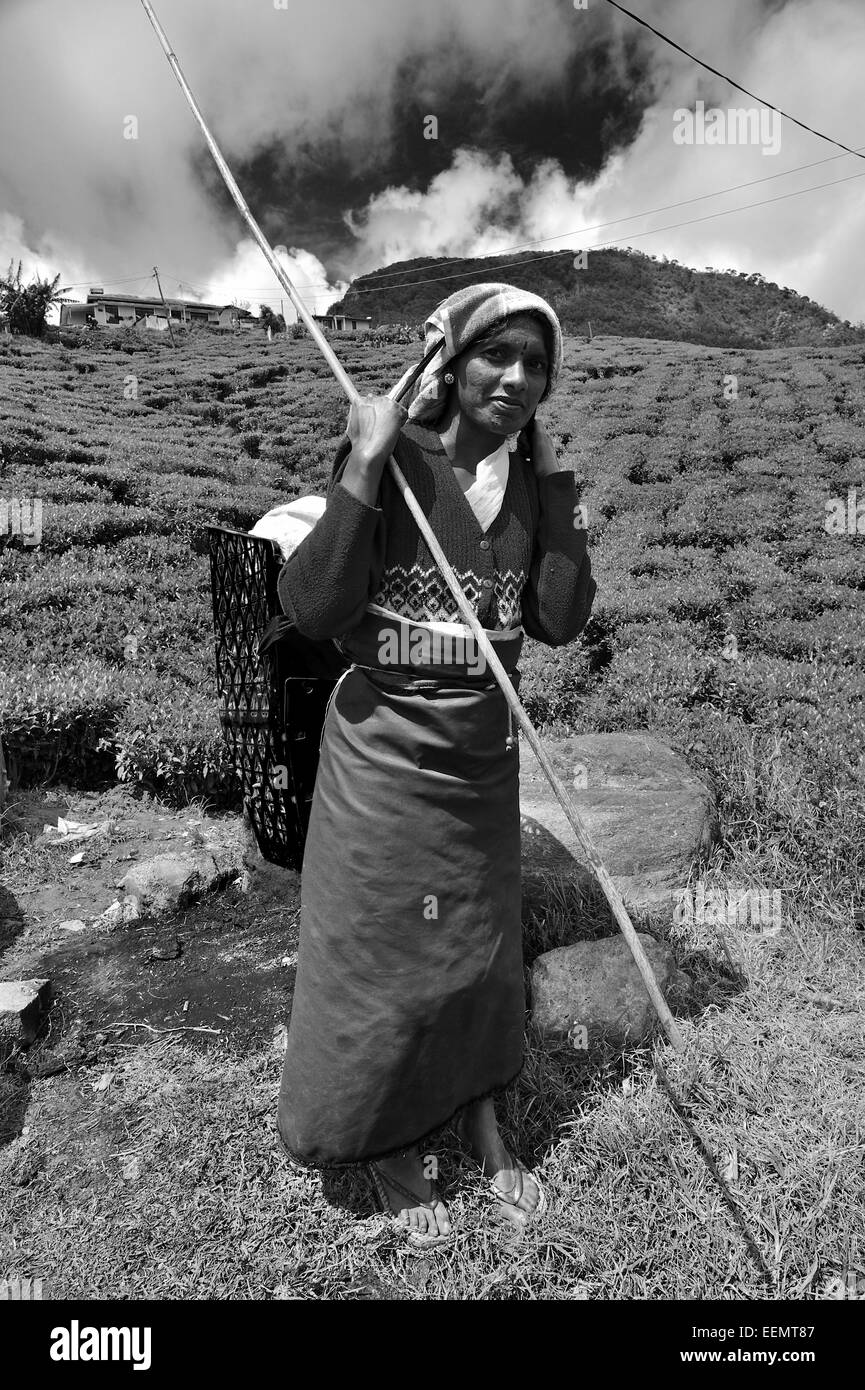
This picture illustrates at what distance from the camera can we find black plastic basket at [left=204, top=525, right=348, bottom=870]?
117 inches

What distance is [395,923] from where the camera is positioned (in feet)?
6.84

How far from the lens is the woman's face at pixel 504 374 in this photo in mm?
2057

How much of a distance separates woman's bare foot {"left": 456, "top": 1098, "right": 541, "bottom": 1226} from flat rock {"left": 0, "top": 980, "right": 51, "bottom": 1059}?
1.61m

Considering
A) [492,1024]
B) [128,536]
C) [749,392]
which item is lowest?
[492,1024]

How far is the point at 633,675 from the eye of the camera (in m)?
5.71

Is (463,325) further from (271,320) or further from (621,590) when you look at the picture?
(271,320)

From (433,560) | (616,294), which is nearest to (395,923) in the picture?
(433,560)

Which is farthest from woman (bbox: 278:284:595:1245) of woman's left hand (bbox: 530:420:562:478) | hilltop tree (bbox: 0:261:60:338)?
hilltop tree (bbox: 0:261:60:338)

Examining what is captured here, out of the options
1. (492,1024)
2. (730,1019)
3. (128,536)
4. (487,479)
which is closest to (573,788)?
(730,1019)

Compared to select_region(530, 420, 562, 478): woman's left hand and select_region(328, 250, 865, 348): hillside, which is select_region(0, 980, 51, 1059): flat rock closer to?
select_region(530, 420, 562, 478): woman's left hand

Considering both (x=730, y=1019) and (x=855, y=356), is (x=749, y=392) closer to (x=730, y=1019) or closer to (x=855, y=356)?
(x=855, y=356)

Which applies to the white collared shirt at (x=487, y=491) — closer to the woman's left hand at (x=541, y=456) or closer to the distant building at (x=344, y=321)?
the woman's left hand at (x=541, y=456)

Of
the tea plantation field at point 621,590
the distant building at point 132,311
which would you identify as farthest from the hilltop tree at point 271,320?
the tea plantation field at point 621,590
